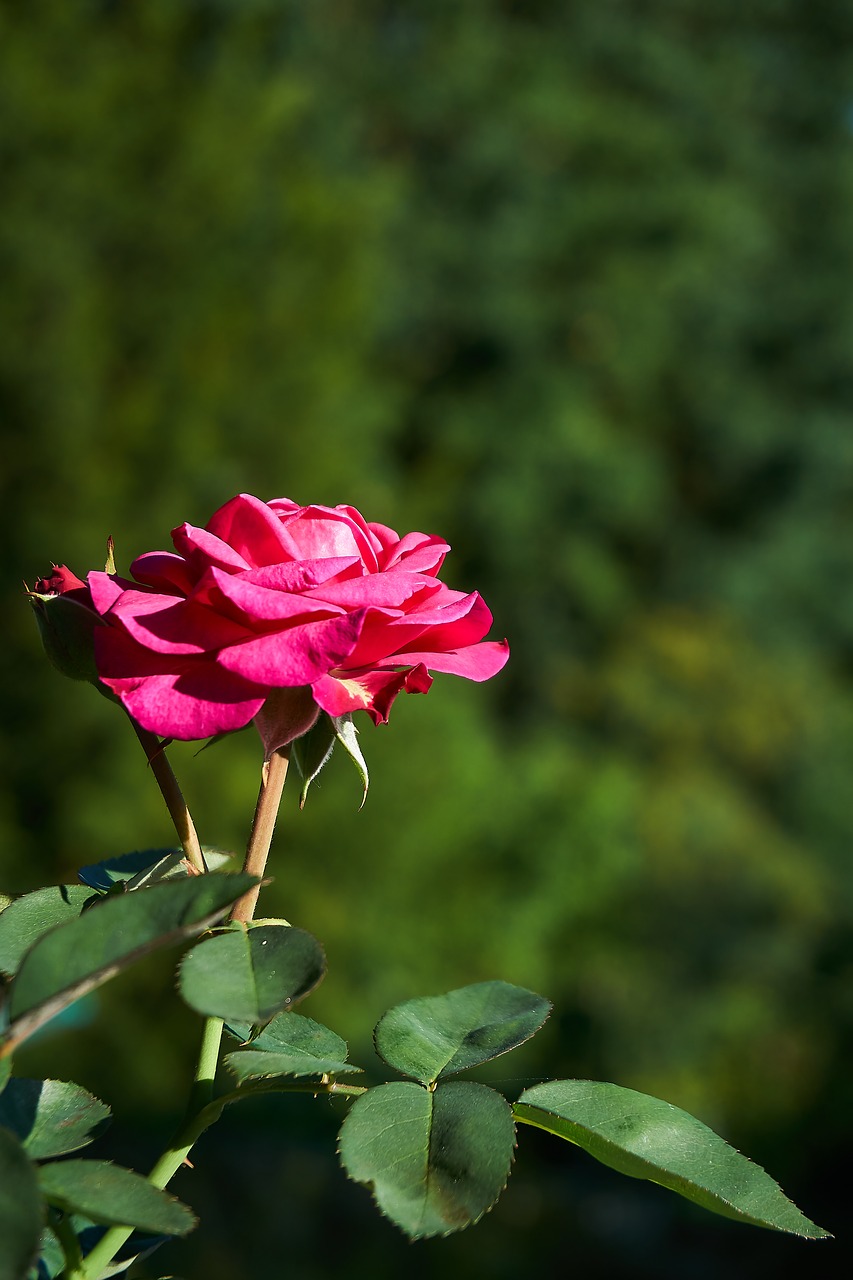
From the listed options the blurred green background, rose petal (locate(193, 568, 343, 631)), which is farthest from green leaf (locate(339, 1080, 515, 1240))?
the blurred green background

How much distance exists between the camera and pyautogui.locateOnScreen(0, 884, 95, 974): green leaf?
1.05ft

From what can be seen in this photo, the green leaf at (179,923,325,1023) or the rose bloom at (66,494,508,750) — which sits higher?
the rose bloom at (66,494,508,750)

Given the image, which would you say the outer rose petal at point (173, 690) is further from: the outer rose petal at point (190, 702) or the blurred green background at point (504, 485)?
the blurred green background at point (504, 485)

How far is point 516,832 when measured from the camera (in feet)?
15.1

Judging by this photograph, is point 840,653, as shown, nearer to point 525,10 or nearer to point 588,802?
point 588,802

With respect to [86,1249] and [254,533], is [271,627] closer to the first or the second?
[254,533]

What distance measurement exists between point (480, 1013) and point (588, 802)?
4395 mm

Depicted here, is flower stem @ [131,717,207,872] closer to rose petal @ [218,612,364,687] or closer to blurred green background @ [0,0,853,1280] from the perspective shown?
rose petal @ [218,612,364,687]

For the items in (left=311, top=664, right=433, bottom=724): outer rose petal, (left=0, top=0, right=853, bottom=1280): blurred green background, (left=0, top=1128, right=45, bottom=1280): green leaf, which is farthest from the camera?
(left=0, top=0, right=853, bottom=1280): blurred green background

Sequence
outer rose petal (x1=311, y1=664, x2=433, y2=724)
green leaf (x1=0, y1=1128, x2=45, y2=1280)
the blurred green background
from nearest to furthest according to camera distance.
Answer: green leaf (x1=0, y1=1128, x2=45, y2=1280)
outer rose petal (x1=311, y1=664, x2=433, y2=724)
the blurred green background

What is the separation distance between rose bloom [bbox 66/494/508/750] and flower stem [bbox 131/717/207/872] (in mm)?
27

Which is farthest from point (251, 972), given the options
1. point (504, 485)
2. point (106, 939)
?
point (504, 485)

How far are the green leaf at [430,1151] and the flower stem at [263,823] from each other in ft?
0.18

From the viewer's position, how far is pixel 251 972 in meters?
0.28
